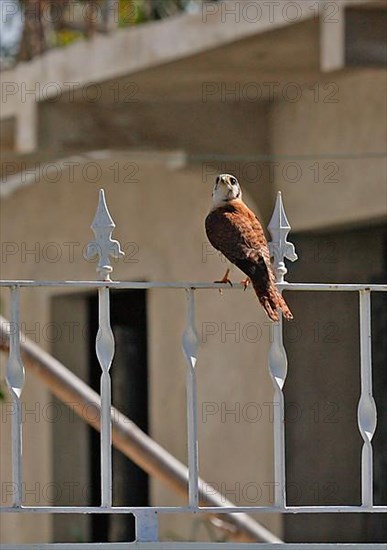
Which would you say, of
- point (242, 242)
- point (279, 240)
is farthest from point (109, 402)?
point (242, 242)

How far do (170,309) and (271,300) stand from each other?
5.05 metres

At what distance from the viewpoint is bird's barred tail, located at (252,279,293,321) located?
3.88 m

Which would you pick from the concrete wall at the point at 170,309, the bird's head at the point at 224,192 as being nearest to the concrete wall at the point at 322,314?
the concrete wall at the point at 170,309

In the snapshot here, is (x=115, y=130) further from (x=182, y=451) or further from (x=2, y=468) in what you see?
(x=2, y=468)

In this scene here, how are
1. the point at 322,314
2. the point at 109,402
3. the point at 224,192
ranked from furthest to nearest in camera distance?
1. the point at 322,314
2. the point at 224,192
3. the point at 109,402

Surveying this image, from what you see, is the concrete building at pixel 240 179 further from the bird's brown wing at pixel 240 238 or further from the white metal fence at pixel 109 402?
the white metal fence at pixel 109 402

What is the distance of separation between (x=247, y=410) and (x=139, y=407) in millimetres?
1410

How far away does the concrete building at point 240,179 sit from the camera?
7078 mm

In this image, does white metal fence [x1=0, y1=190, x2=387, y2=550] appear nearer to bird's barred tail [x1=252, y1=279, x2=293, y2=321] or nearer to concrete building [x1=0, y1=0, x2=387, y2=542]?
bird's barred tail [x1=252, y1=279, x2=293, y2=321]

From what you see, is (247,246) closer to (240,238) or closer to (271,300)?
(240,238)

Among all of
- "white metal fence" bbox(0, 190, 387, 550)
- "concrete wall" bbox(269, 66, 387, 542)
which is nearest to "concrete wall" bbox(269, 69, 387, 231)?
"concrete wall" bbox(269, 66, 387, 542)

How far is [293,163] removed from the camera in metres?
7.89

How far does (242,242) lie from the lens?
168 inches

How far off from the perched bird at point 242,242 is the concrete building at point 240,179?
1.76 meters
